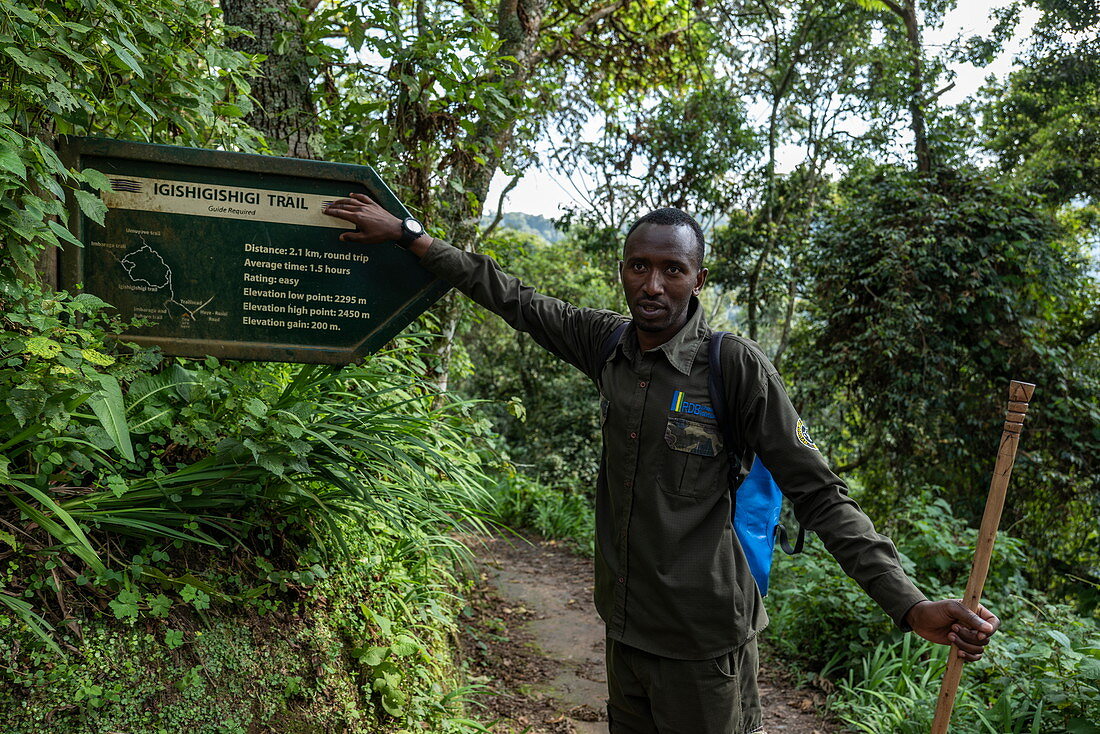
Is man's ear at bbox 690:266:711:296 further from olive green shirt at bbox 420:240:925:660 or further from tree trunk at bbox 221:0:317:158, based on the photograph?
tree trunk at bbox 221:0:317:158

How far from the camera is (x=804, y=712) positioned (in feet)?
14.8

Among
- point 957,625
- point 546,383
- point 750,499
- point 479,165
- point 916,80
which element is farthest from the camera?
point 546,383

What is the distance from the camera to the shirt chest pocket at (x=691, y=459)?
2.32 metres

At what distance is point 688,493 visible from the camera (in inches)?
91.0

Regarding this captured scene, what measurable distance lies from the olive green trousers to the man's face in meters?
1.02

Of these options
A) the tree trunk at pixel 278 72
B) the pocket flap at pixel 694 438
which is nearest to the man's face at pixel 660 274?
the pocket flap at pixel 694 438

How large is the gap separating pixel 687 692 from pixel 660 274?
1256mm

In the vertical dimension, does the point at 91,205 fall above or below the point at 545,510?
above

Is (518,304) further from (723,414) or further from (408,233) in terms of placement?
(723,414)

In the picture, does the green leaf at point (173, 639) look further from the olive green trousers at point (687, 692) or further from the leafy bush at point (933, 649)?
the leafy bush at point (933, 649)

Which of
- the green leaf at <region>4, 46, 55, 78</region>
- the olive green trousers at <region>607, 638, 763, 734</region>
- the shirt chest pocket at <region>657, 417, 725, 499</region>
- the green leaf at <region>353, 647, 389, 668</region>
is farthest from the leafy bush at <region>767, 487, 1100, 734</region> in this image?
the green leaf at <region>4, 46, 55, 78</region>

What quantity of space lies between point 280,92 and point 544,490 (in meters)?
6.80

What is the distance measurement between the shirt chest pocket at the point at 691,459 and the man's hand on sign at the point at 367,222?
119 centimetres

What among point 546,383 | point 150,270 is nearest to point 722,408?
point 150,270
